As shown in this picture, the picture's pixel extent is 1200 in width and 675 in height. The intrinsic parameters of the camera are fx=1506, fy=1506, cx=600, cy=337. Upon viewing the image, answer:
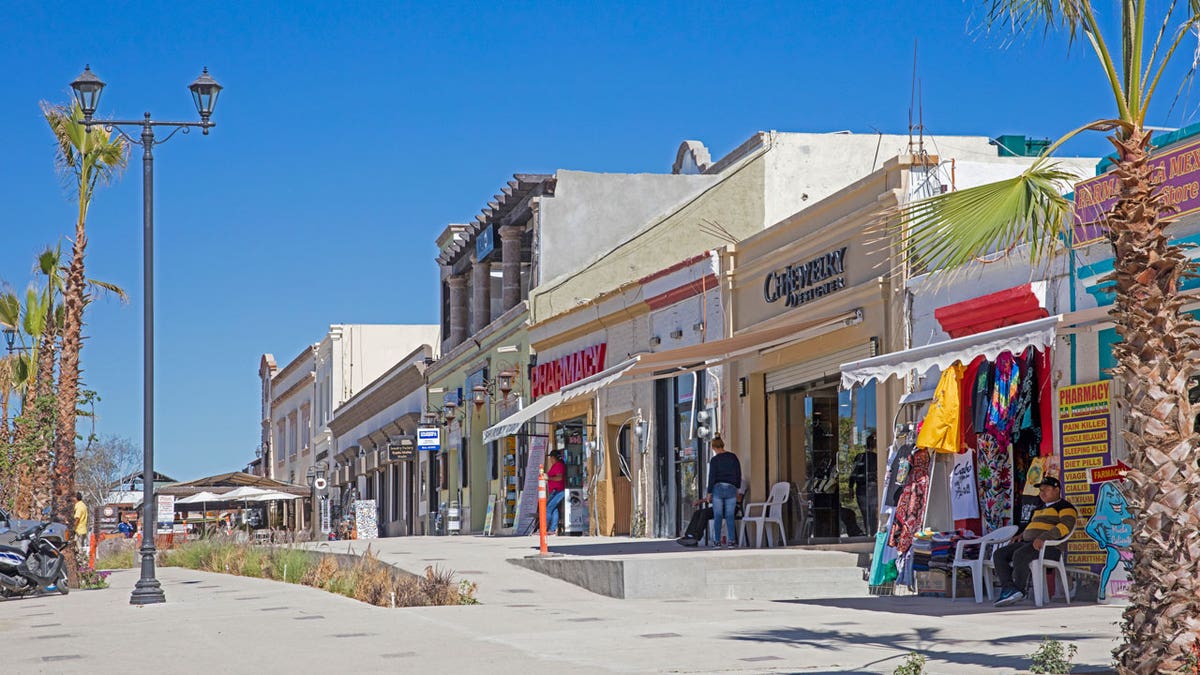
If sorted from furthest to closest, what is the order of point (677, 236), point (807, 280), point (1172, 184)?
point (677, 236) → point (807, 280) → point (1172, 184)

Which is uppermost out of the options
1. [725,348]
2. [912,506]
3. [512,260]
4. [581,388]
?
[512,260]

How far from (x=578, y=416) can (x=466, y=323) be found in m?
10.3

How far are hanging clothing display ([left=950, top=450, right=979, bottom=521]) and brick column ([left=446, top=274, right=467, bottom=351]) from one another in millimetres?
24058

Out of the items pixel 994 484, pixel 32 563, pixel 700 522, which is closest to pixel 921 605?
pixel 994 484

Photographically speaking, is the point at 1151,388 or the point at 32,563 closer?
the point at 1151,388

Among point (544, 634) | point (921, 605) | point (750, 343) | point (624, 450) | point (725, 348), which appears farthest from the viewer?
point (624, 450)

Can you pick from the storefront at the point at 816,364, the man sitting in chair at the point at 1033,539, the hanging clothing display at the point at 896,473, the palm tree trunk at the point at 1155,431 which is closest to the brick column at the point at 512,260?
the storefront at the point at 816,364

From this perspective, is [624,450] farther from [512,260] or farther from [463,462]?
[463,462]

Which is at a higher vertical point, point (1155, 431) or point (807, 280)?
point (807, 280)

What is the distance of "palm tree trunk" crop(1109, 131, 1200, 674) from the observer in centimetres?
785

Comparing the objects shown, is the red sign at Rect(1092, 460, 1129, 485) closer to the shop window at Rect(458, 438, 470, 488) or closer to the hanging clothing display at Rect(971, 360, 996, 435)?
the hanging clothing display at Rect(971, 360, 996, 435)

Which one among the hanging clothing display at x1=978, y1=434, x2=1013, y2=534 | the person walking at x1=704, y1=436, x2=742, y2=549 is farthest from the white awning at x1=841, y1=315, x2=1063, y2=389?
the person walking at x1=704, y1=436, x2=742, y2=549

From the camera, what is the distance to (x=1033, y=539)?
559 inches

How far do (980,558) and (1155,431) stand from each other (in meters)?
7.18
